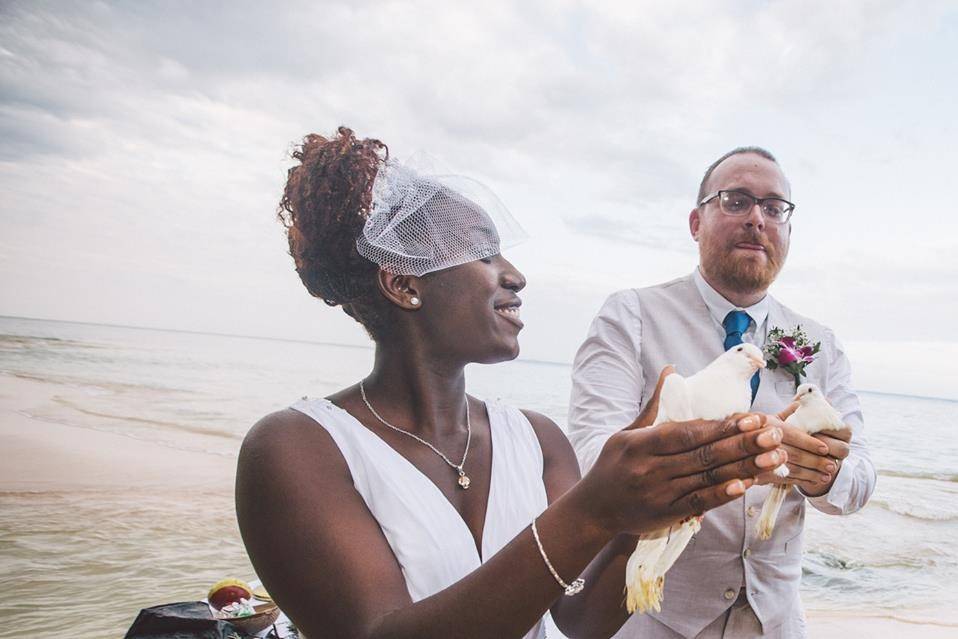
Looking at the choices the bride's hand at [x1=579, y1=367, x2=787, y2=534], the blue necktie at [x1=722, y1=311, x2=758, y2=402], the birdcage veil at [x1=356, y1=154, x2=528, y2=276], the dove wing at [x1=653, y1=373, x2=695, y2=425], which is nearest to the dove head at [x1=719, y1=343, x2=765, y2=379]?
the dove wing at [x1=653, y1=373, x2=695, y2=425]

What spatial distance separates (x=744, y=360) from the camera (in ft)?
5.95

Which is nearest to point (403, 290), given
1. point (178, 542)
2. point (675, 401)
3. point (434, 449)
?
point (434, 449)

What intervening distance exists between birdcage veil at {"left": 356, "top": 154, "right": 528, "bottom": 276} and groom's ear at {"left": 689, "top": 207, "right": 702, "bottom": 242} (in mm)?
1719

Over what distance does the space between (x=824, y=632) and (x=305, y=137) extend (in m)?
8.57

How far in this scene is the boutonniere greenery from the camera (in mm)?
3199

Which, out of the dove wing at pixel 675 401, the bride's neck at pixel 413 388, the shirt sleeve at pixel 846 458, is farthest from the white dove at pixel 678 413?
the shirt sleeve at pixel 846 458

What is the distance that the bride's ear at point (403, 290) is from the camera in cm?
233

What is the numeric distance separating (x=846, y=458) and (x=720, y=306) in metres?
0.99

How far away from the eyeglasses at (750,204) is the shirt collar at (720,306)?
391mm

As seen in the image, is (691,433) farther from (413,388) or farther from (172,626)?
(172,626)

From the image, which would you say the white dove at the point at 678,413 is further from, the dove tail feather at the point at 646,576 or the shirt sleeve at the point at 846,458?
the shirt sleeve at the point at 846,458

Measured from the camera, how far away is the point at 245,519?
195 cm

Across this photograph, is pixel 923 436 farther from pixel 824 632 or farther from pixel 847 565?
pixel 824 632

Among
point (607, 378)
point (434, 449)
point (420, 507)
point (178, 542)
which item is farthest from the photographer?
point (178, 542)
